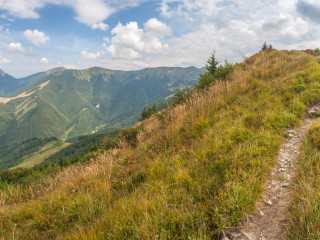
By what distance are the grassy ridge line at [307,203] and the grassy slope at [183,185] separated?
0.51 metres

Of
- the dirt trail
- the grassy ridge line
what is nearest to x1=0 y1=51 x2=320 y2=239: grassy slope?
the dirt trail

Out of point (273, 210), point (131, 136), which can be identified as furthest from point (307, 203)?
point (131, 136)

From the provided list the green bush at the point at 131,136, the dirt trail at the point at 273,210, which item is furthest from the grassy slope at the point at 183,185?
the green bush at the point at 131,136

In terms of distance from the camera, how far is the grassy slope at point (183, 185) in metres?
2.46

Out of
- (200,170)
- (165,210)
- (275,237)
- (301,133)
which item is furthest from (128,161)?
(301,133)

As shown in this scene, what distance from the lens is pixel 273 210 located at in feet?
8.42

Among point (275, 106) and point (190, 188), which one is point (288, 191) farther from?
point (275, 106)

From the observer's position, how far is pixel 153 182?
3.67 meters

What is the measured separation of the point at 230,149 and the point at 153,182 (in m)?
2.10

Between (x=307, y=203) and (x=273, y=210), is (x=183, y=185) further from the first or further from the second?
(x=307, y=203)

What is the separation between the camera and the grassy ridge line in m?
2.02

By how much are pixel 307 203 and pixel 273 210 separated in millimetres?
474

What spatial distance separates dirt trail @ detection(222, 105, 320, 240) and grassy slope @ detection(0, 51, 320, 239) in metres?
0.14

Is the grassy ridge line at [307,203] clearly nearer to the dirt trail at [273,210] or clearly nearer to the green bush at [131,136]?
the dirt trail at [273,210]
